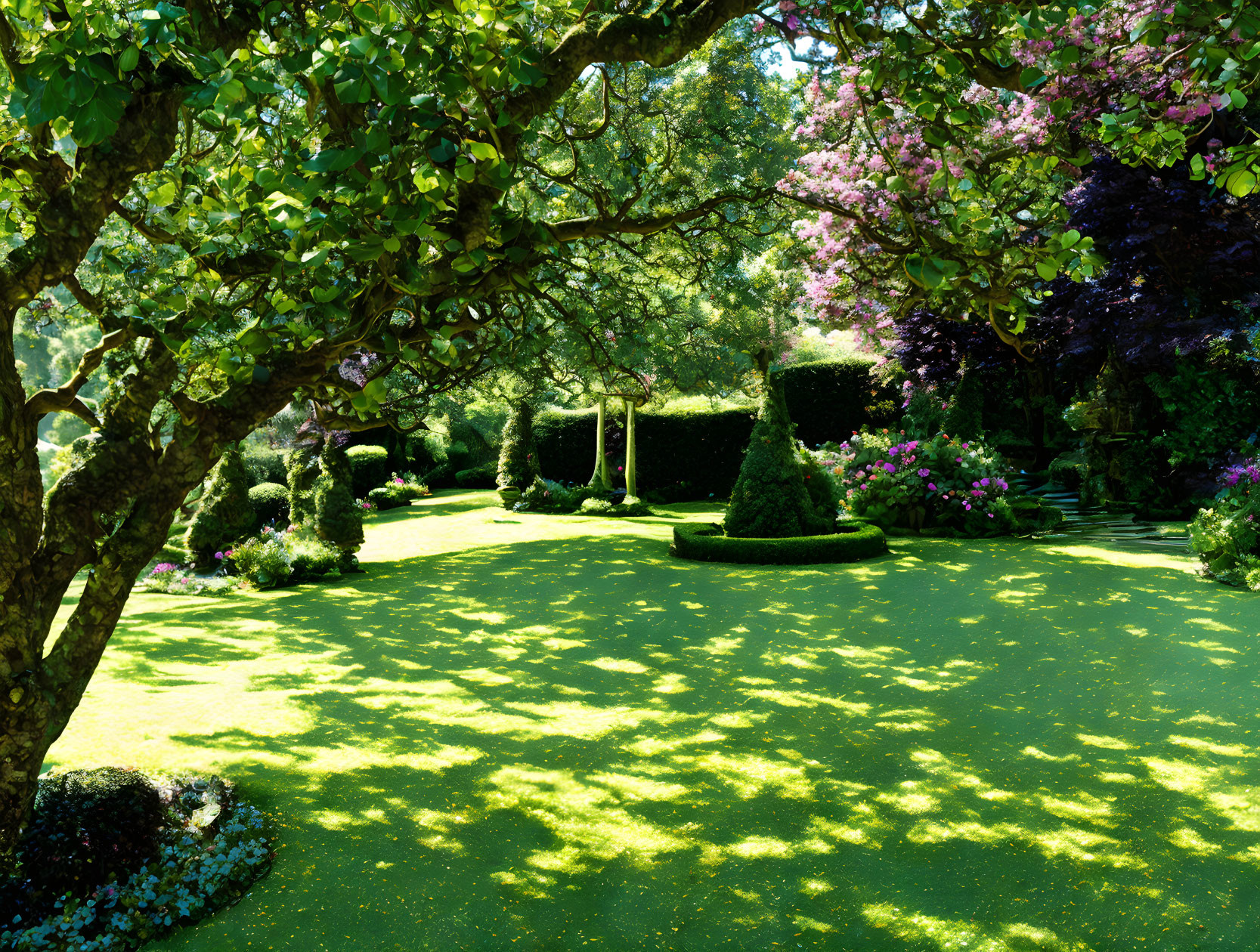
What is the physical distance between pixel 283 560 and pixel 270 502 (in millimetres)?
6730

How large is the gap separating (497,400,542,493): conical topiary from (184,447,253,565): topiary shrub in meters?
8.18

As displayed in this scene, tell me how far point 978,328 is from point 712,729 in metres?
13.3

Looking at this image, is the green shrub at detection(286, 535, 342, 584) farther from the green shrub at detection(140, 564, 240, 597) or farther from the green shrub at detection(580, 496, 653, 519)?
the green shrub at detection(580, 496, 653, 519)

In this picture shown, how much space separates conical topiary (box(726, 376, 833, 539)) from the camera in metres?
12.9

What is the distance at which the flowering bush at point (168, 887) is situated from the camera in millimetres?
3652

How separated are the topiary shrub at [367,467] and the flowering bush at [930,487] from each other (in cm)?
1384

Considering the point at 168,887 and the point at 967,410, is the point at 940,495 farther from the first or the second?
the point at 168,887

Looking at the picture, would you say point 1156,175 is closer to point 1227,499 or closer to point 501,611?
point 1227,499

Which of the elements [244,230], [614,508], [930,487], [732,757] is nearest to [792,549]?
[930,487]

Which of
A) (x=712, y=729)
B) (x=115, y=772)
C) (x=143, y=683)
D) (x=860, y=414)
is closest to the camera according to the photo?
(x=115, y=772)

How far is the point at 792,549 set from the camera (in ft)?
39.3

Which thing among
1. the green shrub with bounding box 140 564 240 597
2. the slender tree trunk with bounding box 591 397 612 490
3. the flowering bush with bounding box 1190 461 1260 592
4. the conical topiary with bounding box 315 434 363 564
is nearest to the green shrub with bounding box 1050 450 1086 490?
the flowering bush with bounding box 1190 461 1260 592

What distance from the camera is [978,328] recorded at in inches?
653

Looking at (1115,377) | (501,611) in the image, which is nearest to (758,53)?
(1115,377)
